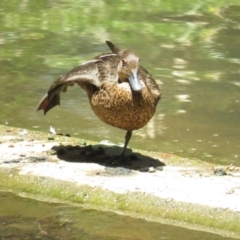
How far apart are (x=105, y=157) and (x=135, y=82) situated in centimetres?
89

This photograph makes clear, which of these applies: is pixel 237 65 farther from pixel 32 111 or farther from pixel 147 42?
pixel 32 111

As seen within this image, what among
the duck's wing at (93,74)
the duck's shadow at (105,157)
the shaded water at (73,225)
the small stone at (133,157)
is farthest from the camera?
the small stone at (133,157)

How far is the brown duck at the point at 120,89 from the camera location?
21.9 ft

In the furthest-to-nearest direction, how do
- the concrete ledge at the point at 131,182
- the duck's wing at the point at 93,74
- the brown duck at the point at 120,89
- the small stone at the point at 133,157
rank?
the small stone at the point at 133,157
the duck's wing at the point at 93,74
the brown duck at the point at 120,89
the concrete ledge at the point at 131,182

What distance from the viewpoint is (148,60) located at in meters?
10.9

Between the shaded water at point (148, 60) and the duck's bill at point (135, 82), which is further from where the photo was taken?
the shaded water at point (148, 60)

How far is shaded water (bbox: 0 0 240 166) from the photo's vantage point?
27.9ft

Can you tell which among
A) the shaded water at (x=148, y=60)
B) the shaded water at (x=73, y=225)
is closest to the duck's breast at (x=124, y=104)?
the shaded water at (x=73, y=225)

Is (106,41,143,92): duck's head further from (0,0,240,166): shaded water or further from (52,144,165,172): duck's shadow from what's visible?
(0,0,240,166): shaded water

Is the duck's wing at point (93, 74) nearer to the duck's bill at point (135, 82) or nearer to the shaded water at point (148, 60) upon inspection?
the duck's bill at point (135, 82)

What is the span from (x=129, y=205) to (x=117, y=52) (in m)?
1.79

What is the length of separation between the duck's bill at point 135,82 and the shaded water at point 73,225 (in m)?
1.10

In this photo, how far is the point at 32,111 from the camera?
900 centimetres

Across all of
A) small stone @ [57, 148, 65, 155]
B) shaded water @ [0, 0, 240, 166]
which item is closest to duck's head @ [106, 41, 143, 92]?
small stone @ [57, 148, 65, 155]
